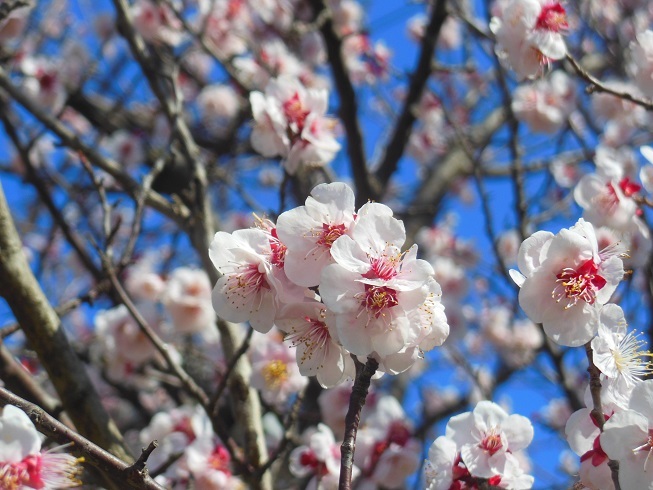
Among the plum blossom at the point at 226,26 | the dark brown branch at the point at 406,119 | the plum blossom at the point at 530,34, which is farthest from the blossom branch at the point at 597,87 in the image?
the plum blossom at the point at 226,26

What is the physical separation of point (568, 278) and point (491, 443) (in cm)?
41

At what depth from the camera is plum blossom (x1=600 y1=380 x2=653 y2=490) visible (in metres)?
1.27

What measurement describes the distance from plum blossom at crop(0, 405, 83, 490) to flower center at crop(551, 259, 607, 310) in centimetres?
101

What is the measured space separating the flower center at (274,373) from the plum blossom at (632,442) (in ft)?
3.90

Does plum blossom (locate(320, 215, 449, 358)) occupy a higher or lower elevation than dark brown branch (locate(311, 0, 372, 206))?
higher

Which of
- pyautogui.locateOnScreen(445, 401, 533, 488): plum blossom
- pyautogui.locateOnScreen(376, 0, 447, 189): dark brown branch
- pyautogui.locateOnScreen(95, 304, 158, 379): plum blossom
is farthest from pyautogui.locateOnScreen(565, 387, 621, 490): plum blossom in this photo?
pyautogui.locateOnScreen(376, 0, 447, 189): dark brown branch

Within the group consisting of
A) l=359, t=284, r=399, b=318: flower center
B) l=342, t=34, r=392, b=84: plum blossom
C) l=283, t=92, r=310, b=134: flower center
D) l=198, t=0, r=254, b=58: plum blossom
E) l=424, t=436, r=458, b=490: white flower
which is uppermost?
l=359, t=284, r=399, b=318: flower center

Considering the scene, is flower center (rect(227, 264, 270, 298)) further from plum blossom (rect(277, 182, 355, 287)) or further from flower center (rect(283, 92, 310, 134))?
flower center (rect(283, 92, 310, 134))

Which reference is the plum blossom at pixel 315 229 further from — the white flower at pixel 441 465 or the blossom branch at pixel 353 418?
the white flower at pixel 441 465

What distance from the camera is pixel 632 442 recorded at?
1.27 metres

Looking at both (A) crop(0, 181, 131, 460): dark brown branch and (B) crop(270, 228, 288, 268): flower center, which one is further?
(A) crop(0, 181, 131, 460): dark brown branch

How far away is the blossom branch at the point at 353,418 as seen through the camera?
122 cm

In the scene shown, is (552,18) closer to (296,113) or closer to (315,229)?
(296,113)

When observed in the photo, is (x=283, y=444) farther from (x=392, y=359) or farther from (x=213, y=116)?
(x=213, y=116)
